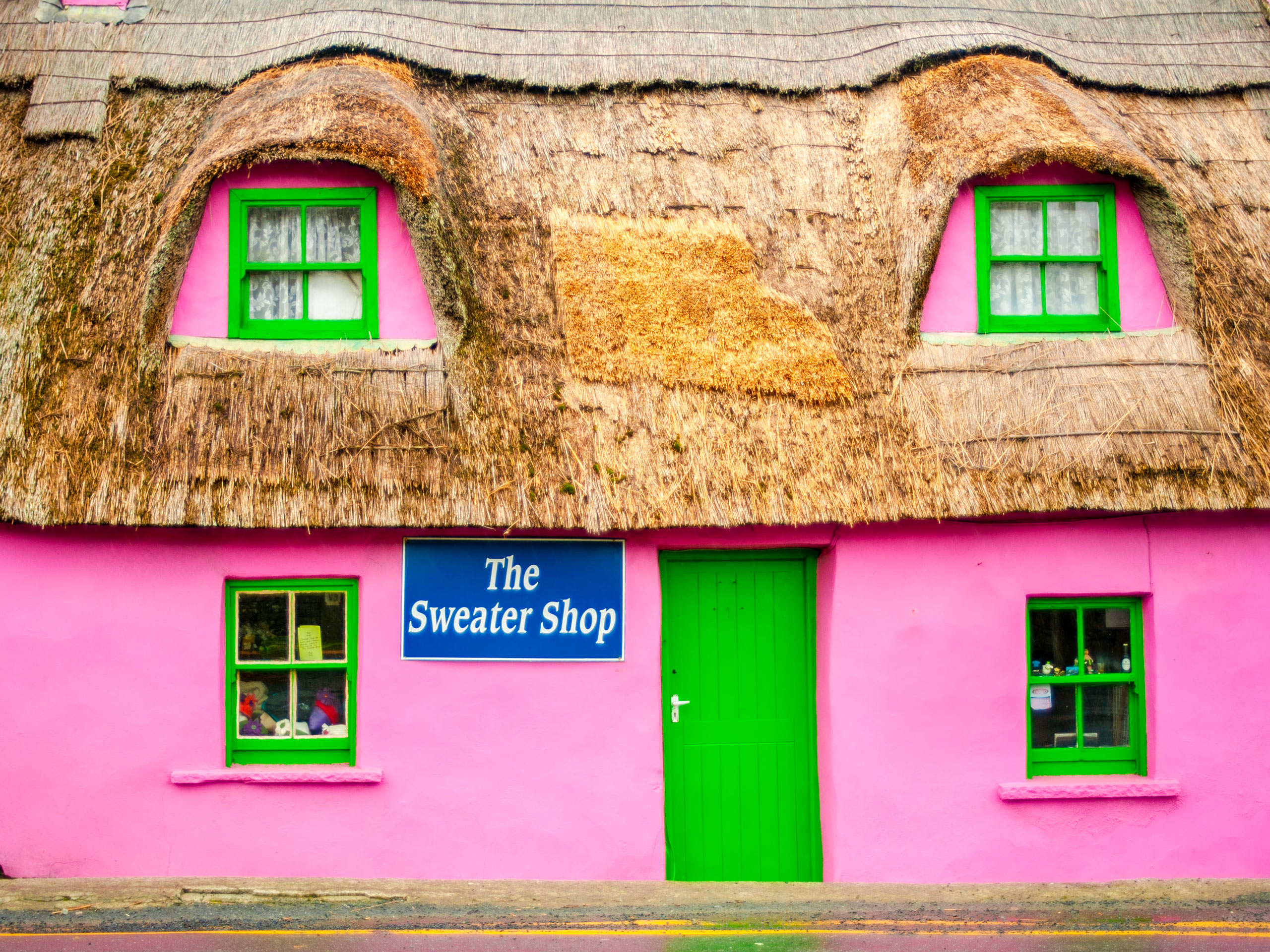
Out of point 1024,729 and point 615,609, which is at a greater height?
point 615,609

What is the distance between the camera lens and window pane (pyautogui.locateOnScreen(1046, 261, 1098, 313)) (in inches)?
329

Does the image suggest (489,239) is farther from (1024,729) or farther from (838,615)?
(1024,729)

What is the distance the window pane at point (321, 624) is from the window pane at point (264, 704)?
0.29 meters

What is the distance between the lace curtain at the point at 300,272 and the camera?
26.5ft

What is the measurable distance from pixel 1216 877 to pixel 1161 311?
4146 mm

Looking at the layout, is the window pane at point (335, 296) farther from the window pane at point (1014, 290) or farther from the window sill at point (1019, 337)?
the window pane at point (1014, 290)

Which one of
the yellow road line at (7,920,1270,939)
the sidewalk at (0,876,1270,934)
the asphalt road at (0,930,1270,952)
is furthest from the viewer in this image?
the sidewalk at (0,876,1270,934)

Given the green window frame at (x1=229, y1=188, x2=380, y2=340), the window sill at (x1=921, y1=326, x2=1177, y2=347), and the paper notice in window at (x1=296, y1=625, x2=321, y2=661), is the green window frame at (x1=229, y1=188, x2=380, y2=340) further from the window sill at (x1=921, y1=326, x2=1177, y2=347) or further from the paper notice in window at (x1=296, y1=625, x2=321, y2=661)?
the window sill at (x1=921, y1=326, x2=1177, y2=347)

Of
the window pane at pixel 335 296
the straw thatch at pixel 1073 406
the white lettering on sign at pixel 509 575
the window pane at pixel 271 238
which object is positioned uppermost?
the window pane at pixel 271 238

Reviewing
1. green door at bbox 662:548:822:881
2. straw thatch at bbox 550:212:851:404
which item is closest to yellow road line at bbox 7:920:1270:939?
green door at bbox 662:548:822:881

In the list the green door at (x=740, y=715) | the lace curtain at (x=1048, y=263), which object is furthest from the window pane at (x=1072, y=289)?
the green door at (x=740, y=715)

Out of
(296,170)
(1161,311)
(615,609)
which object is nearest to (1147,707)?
(1161,311)

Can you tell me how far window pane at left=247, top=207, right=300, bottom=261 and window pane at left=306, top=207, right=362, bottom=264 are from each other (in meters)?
0.11

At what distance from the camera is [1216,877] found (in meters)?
7.70
